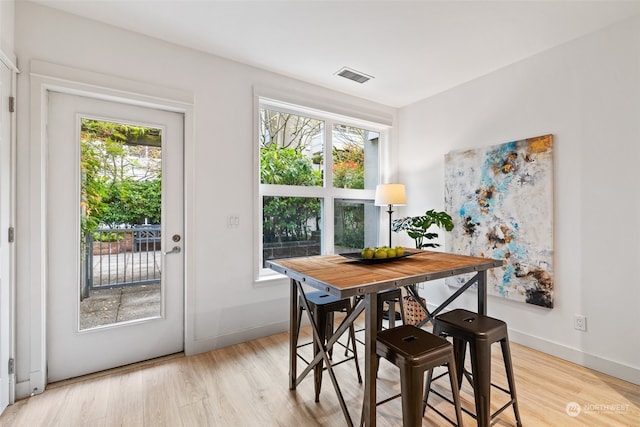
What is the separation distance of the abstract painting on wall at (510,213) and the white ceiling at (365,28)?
86 centimetres

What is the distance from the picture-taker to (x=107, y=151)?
2361 mm

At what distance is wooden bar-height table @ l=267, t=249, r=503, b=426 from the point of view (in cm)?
142

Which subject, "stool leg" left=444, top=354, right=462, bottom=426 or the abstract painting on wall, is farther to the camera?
the abstract painting on wall

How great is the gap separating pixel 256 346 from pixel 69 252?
1.65 meters

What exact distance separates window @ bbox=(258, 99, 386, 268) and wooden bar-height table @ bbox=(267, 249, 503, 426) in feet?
4.32

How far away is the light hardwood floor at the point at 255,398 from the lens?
5.92 feet

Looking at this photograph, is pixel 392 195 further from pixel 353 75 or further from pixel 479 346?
pixel 479 346

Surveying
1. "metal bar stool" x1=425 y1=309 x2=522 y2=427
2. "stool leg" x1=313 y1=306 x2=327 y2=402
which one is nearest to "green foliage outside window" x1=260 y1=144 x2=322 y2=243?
"stool leg" x1=313 y1=306 x2=327 y2=402

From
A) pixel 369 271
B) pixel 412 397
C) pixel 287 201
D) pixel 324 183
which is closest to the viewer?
pixel 412 397

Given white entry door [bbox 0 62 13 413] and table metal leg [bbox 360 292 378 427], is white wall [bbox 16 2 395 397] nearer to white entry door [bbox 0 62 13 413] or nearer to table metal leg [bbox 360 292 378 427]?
white entry door [bbox 0 62 13 413]

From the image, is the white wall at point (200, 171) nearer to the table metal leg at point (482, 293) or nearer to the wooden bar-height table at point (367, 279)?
the wooden bar-height table at point (367, 279)

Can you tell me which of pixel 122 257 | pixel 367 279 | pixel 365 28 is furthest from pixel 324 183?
pixel 367 279

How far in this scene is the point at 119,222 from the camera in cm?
239

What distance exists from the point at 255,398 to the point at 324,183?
2270 millimetres
